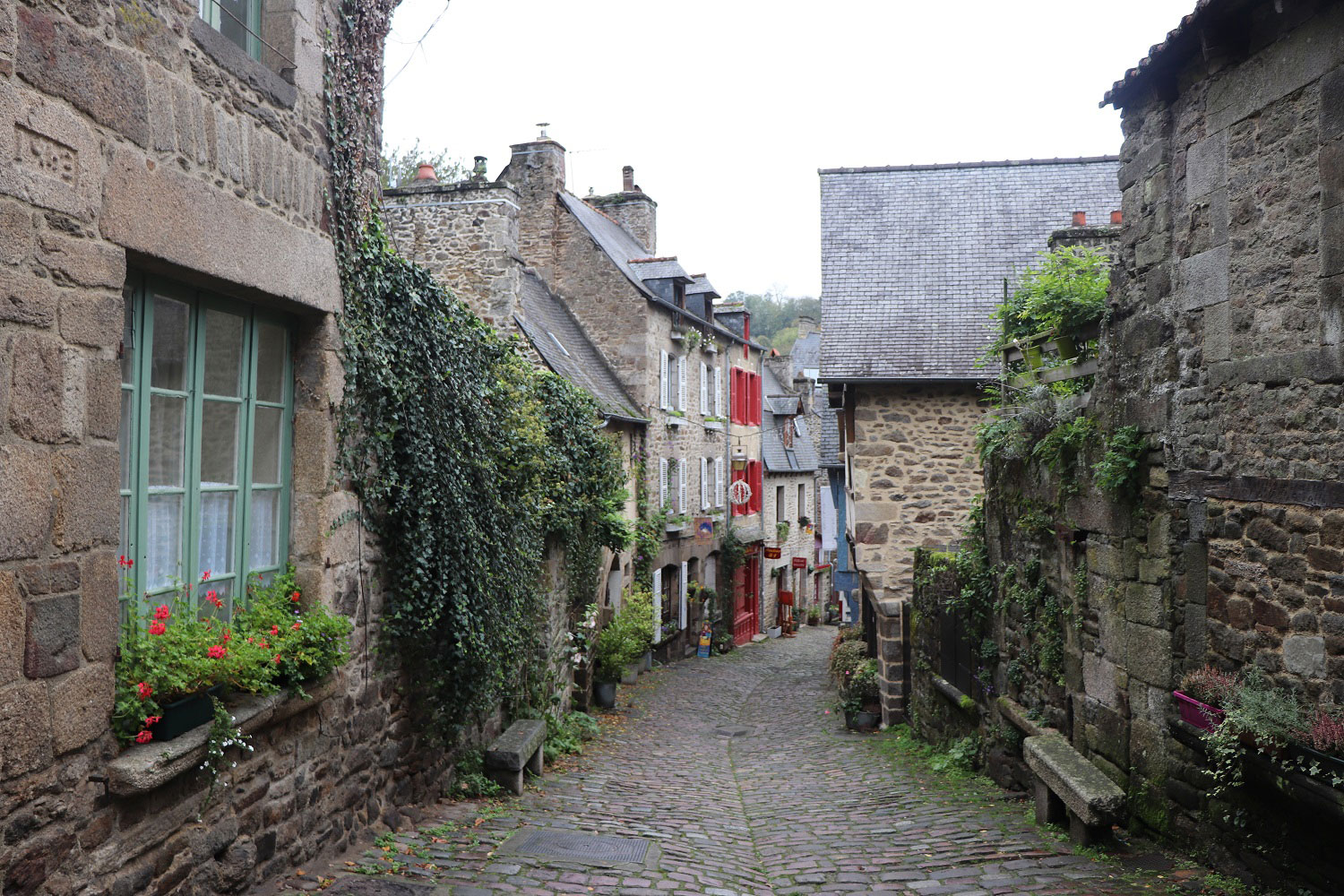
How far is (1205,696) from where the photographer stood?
4.89 metres

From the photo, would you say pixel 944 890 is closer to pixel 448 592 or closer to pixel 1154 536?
pixel 1154 536

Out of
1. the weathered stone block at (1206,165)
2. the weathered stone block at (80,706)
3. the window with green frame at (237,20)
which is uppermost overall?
the window with green frame at (237,20)

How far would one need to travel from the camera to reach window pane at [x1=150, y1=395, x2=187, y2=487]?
13.1 feet

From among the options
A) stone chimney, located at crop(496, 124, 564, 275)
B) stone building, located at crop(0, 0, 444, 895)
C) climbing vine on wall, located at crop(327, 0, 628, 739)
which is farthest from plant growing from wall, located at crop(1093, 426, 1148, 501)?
stone chimney, located at crop(496, 124, 564, 275)

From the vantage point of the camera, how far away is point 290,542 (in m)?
4.99

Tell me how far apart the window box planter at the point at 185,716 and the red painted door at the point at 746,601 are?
1969cm

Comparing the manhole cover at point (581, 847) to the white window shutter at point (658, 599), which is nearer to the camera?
the manhole cover at point (581, 847)

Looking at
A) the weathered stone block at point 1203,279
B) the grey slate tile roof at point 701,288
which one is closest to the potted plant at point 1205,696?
the weathered stone block at point 1203,279

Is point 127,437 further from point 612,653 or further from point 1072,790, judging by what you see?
point 612,653

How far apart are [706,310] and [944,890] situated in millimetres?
17203

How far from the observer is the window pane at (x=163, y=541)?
3.98m

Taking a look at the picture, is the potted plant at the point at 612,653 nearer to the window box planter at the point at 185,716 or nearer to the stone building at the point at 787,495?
the window box planter at the point at 185,716

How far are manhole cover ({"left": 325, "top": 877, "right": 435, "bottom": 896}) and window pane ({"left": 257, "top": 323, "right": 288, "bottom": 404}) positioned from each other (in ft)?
7.25

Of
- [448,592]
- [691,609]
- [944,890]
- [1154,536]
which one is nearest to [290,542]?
[448,592]
